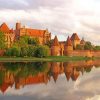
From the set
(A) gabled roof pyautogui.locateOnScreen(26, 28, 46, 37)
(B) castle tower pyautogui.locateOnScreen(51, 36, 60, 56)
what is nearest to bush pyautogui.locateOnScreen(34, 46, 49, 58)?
(B) castle tower pyautogui.locateOnScreen(51, 36, 60, 56)

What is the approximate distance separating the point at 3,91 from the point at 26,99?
A: 3028 millimetres

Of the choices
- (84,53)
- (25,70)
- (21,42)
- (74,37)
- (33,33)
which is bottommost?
(84,53)

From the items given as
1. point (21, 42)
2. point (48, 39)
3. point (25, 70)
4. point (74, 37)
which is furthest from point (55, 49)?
point (25, 70)

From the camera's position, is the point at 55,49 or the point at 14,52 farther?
the point at 55,49

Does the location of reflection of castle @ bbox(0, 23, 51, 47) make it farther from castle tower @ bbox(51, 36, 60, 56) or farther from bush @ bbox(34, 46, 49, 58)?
bush @ bbox(34, 46, 49, 58)

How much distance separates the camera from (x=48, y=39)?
111562mm

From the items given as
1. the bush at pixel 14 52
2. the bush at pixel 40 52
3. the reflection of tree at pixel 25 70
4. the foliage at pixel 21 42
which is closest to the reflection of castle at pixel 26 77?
the reflection of tree at pixel 25 70

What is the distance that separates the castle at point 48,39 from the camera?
89.5 m

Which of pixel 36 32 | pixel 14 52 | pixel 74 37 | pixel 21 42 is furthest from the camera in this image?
pixel 74 37

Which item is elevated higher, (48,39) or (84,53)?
(48,39)

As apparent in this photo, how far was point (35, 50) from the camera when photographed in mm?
72000

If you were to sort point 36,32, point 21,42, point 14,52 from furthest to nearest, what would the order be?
point 36,32 → point 21,42 → point 14,52

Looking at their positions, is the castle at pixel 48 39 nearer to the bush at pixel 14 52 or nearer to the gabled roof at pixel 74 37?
the gabled roof at pixel 74 37

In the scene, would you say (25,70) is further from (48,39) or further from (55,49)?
(48,39)
